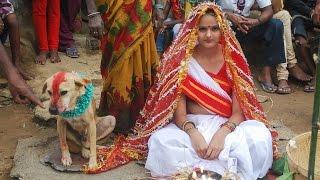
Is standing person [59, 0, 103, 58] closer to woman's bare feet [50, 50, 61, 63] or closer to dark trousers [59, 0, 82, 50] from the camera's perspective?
dark trousers [59, 0, 82, 50]

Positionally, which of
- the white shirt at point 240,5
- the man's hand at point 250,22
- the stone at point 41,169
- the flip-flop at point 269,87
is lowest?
the flip-flop at point 269,87

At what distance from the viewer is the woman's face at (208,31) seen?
165 inches

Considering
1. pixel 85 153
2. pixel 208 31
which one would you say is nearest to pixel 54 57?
pixel 85 153

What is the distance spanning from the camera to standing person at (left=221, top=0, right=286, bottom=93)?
256 inches

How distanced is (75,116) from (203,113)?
1.00 metres

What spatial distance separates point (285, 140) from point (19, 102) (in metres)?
2.72

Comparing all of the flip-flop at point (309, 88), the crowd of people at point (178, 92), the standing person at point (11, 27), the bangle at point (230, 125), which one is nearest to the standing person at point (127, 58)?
the crowd of people at point (178, 92)

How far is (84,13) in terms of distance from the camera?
7.75 m

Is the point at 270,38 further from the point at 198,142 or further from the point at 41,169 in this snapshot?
the point at 41,169

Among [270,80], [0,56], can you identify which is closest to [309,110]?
[270,80]

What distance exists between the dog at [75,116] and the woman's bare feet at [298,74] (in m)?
3.28

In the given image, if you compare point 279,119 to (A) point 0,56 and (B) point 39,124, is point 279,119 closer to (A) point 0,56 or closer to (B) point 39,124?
(B) point 39,124

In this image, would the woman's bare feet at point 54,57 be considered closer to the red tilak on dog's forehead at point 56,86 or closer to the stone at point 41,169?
the stone at point 41,169

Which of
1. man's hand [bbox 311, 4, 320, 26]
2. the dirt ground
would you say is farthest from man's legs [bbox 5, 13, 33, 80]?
man's hand [bbox 311, 4, 320, 26]
